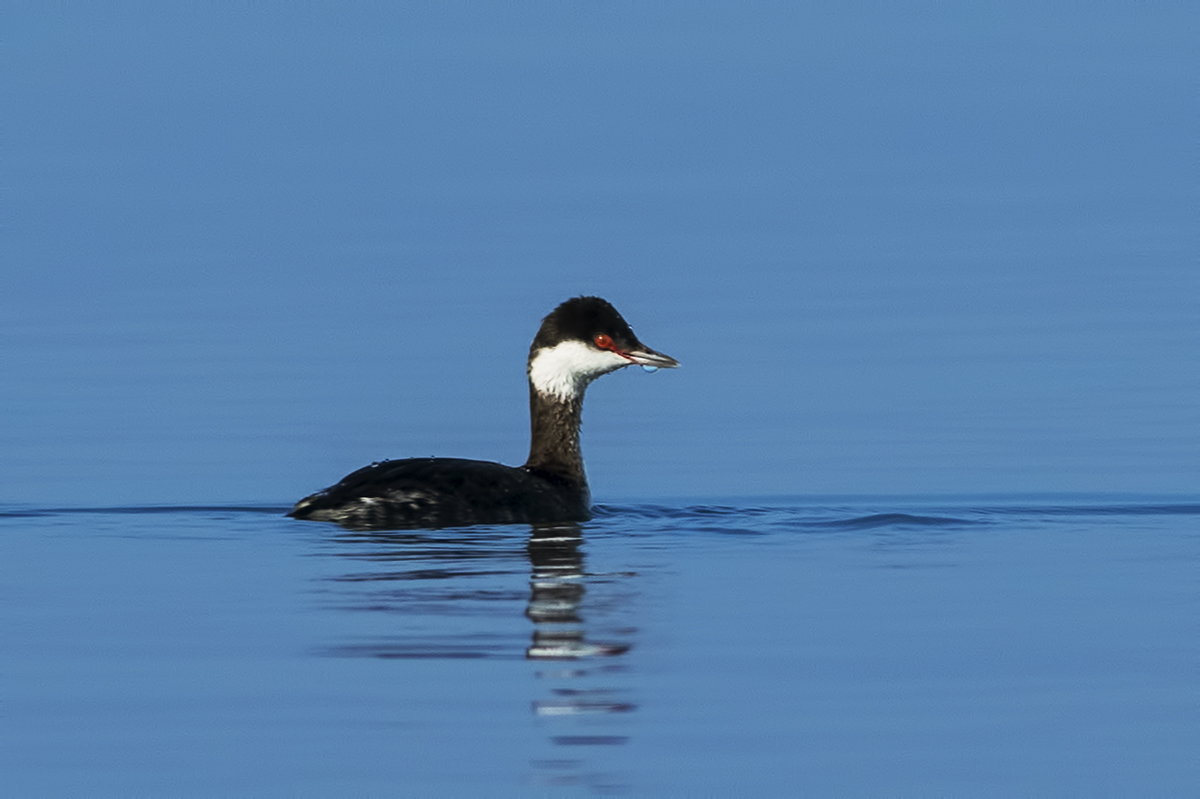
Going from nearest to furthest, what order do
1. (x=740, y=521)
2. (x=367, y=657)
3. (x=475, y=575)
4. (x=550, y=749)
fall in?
(x=550, y=749), (x=367, y=657), (x=475, y=575), (x=740, y=521)

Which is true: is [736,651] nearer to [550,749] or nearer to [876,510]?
[550,749]

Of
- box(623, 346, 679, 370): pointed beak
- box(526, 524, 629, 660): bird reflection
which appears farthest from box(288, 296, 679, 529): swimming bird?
box(526, 524, 629, 660): bird reflection

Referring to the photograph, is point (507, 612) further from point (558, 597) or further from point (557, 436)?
point (557, 436)

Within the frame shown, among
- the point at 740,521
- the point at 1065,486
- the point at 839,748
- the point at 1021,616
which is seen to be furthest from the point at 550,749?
the point at 1065,486

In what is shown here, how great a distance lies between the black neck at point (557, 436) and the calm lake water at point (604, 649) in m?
0.99

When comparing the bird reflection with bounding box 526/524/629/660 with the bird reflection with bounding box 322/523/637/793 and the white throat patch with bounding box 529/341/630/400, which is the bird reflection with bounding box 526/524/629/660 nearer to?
the bird reflection with bounding box 322/523/637/793

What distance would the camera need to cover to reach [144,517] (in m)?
12.8

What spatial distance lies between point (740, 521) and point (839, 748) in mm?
5561

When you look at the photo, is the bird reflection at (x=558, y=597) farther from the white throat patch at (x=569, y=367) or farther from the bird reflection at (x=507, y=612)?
the white throat patch at (x=569, y=367)

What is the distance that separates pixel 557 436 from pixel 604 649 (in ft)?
16.7

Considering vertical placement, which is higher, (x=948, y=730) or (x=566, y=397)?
(x=566, y=397)

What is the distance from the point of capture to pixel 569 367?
44.2ft

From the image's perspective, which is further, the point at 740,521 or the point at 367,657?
the point at 740,521

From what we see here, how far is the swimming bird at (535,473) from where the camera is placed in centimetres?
1210
